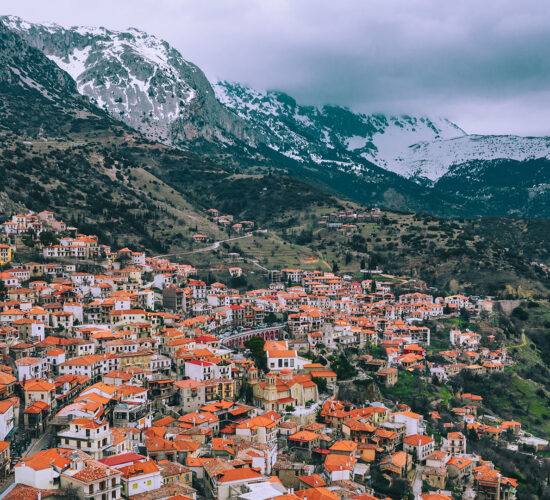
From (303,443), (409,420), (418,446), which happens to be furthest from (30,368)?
(409,420)

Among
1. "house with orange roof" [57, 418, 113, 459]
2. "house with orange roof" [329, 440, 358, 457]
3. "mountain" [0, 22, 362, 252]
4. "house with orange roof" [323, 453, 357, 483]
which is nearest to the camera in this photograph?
"house with orange roof" [57, 418, 113, 459]

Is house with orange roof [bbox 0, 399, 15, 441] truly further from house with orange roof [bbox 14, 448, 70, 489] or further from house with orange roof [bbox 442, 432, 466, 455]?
house with orange roof [bbox 442, 432, 466, 455]

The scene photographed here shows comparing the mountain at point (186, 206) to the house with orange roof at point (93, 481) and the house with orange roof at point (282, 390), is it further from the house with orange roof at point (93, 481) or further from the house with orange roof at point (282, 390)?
the house with orange roof at point (93, 481)

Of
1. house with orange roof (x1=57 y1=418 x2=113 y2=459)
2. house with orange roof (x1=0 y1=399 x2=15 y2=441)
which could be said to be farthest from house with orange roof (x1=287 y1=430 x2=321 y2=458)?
house with orange roof (x1=0 y1=399 x2=15 y2=441)

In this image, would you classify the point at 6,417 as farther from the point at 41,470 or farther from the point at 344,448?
the point at 344,448

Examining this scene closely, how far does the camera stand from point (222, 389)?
45.3 metres

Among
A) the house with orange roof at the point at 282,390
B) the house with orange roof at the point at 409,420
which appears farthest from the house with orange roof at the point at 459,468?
the house with orange roof at the point at 282,390

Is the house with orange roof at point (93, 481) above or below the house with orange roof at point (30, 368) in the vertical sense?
below

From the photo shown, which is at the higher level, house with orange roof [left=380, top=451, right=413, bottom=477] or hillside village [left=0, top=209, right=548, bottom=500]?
hillside village [left=0, top=209, right=548, bottom=500]

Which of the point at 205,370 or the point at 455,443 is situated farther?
the point at 205,370

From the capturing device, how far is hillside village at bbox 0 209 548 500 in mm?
31766

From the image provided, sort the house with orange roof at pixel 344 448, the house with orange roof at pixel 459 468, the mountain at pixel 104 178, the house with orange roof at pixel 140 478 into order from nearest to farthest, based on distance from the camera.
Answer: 1. the house with orange roof at pixel 140 478
2. the house with orange roof at pixel 344 448
3. the house with orange roof at pixel 459 468
4. the mountain at pixel 104 178

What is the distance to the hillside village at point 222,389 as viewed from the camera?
31.8 m

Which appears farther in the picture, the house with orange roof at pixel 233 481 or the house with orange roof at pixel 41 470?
the house with orange roof at pixel 233 481
